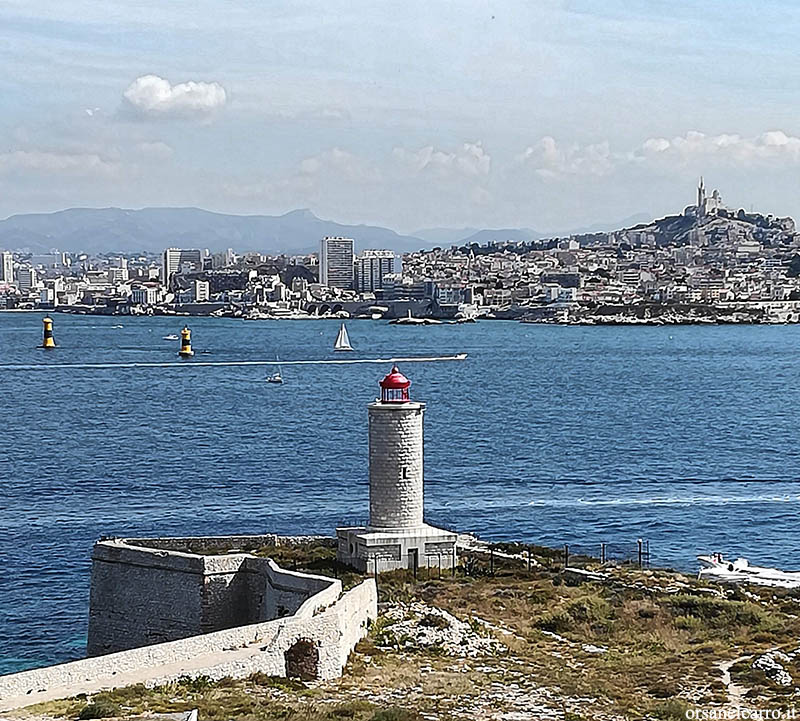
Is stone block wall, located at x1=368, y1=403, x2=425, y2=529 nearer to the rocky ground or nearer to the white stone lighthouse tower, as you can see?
the white stone lighthouse tower

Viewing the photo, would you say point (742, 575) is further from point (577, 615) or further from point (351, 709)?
point (351, 709)

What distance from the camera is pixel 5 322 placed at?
7633 inches

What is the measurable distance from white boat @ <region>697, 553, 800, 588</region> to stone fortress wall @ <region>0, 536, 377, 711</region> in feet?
27.6

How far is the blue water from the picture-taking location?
3341 centimetres

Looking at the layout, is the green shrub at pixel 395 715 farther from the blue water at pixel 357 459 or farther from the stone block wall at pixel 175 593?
the blue water at pixel 357 459

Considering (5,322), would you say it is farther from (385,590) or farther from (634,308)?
(385,590)

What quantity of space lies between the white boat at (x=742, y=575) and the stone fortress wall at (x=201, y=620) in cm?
842

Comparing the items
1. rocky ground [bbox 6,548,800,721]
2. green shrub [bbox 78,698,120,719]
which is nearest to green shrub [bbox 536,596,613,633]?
rocky ground [bbox 6,548,800,721]

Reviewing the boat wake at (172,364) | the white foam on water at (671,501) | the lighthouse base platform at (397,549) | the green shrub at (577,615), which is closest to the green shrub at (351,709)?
the green shrub at (577,615)

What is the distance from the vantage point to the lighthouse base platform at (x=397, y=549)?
811 inches

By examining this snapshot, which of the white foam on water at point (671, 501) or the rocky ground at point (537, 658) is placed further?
→ the white foam on water at point (671, 501)

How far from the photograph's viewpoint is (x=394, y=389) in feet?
68.3

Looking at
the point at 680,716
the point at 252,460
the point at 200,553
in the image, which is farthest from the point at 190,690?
the point at 252,460

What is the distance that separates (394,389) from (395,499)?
5.20 feet
